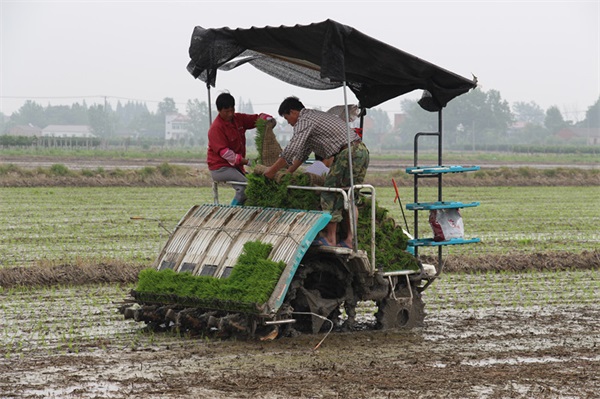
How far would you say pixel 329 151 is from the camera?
9930 millimetres

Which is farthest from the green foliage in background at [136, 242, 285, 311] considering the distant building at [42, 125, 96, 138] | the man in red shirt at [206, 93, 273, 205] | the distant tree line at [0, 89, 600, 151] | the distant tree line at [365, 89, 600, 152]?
the distant building at [42, 125, 96, 138]

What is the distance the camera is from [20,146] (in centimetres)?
7662

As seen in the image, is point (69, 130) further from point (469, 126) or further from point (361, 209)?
point (361, 209)

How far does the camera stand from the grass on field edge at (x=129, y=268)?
13.5 m

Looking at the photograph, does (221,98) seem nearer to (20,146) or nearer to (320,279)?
(320,279)

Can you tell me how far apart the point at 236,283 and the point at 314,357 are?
3.76 feet

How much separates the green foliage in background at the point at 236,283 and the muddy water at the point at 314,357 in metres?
0.43

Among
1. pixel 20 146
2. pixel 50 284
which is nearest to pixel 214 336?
pixel 50 284

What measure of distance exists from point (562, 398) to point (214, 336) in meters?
3.67

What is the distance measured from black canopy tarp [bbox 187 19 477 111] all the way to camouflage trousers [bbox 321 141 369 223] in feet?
2.51

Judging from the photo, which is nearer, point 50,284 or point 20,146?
point 50,284


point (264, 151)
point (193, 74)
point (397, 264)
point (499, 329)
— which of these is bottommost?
point (499, 329)

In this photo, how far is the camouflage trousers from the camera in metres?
9.83

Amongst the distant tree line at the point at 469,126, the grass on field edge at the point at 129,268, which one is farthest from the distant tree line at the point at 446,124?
the grass on field edge at the point at 129,268
